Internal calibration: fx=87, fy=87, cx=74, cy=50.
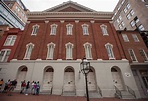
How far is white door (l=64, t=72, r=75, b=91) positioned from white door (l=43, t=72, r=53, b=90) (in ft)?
7.69

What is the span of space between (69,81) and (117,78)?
7.86 m

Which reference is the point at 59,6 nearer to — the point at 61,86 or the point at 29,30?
the point at 29,30

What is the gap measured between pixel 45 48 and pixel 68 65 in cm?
544

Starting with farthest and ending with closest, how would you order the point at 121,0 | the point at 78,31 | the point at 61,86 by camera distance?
the point at 121,0, the point at 78,31, the point at 61,86

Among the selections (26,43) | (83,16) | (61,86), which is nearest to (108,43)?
(83,16)

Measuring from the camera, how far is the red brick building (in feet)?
43.3

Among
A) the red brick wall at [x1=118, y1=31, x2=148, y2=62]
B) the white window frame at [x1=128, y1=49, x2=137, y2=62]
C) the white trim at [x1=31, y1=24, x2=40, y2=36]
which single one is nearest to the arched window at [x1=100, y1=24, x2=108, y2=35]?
the red brick wall at [x1=118, y1=31, x2=148, y2=62]

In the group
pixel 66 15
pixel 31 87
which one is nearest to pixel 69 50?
pixel 31 87

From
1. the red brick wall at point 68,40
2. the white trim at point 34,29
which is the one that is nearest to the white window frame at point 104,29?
the red brick wall at point 68,40

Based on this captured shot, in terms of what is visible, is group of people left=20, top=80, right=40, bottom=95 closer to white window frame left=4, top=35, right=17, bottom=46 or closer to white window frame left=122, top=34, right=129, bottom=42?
white window frame left=4, top=35, right=17, bottom=46

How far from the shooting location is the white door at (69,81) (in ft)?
44.0

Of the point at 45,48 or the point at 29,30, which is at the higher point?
the point at 29,30

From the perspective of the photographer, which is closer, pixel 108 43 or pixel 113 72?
pixel 113 72

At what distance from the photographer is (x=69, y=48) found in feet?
52.7
